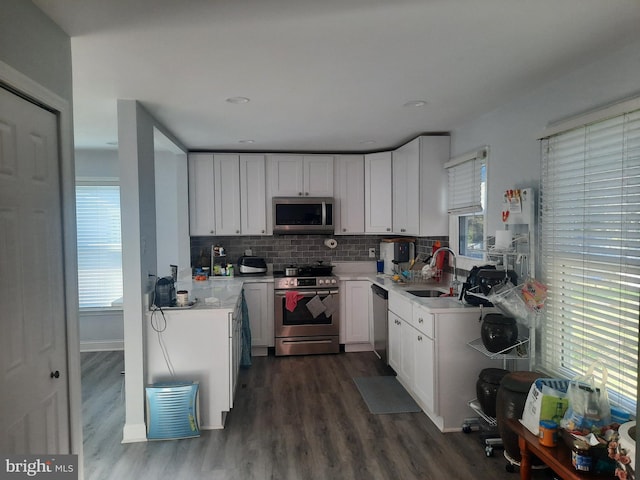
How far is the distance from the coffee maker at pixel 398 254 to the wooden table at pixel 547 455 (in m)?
2.68

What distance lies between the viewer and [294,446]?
2.85 metres

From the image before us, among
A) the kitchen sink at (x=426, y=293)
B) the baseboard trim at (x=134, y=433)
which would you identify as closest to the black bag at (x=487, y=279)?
the kitchen sink at (x=426, y=293)

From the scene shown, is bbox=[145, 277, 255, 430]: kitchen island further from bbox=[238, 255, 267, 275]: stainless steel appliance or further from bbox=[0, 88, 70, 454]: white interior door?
bbox=[238, 255, 267, 275]: stainless steel appliance

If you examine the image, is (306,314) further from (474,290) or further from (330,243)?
(474,290)

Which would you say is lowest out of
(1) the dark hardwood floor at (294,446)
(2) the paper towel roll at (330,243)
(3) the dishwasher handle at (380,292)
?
(1) the dark hardwood floor at (294,446)

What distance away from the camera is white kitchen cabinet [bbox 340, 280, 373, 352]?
4.86m

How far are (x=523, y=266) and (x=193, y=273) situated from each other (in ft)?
11.6

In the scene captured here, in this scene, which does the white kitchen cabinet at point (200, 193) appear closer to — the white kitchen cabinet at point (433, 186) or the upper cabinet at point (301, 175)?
the upper cabinet at point (301, 175)

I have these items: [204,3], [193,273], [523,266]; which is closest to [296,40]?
[204,3]

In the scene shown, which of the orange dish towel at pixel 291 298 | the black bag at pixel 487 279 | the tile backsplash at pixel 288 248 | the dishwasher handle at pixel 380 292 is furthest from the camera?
the tile backsplash at pixel 288 248

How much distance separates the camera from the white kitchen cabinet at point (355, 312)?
4.86 metres

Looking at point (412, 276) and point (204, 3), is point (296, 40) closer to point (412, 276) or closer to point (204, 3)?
point (204, 3)

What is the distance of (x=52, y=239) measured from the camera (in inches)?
72.4

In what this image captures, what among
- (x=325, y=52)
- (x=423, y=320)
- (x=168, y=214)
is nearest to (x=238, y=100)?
(x=325, y=52)
